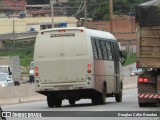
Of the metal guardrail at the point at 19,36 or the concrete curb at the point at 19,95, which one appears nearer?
the concrete curb at the point at 19,95

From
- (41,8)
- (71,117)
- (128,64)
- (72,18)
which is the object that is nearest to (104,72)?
(71,117)

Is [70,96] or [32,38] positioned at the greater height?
[70,96]

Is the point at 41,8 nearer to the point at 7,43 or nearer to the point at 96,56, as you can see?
the point at 7,43

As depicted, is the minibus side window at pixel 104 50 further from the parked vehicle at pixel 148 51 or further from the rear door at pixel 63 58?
the parked vehicle at pixel 148 51

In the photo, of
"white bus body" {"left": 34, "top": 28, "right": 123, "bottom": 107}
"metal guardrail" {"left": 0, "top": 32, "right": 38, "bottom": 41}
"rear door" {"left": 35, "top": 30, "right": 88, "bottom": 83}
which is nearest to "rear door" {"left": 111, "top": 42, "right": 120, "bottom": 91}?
"white bus body" {"left": 34, "top": 28, "right": 123, "bottom": 107}

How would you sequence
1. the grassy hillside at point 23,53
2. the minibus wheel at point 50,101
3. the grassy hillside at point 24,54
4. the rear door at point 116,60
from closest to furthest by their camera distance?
the minibus wheel at point 50,101 < the rear door at point 116,60 < the grassy hillside at point 24,54 < the grassy hillside at point 23,53

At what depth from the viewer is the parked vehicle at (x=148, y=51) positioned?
24250 mm

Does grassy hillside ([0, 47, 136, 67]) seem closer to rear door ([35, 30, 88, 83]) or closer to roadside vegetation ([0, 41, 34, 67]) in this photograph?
roadside vegetation ([0, 41, 34, 67])

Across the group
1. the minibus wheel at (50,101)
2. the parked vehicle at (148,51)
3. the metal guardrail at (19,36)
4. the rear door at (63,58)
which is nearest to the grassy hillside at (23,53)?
the metal guardrail at (19,36)

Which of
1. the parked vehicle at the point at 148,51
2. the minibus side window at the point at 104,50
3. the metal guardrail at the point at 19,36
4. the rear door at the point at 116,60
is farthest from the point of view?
the metal guardrail at the point at 19,36

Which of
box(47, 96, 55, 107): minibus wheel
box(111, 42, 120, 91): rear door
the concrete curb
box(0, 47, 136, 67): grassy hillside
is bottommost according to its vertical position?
box(0, 47, 136, 67): grassy hillside

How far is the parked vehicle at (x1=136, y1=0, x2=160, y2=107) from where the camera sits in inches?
955

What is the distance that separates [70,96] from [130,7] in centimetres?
8720

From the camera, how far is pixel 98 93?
28.8m
